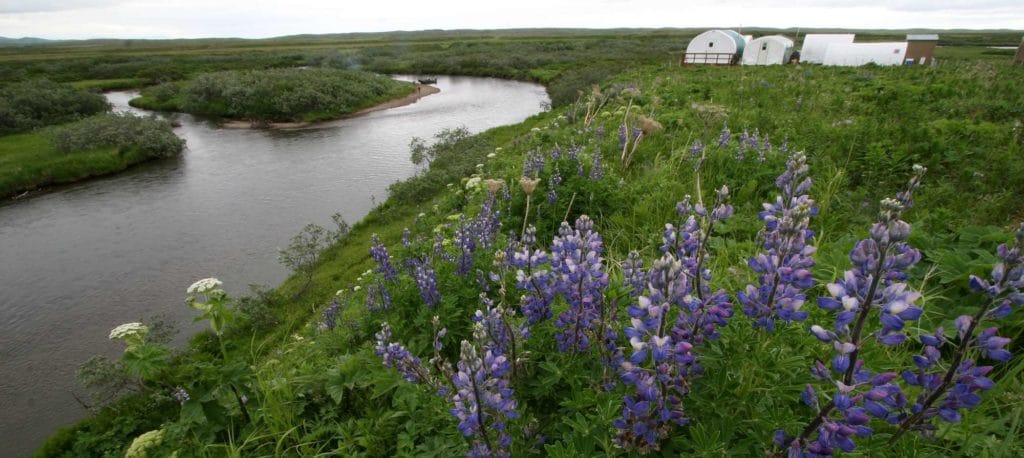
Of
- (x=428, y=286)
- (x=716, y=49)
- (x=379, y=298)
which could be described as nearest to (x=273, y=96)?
(x=716, y=49)

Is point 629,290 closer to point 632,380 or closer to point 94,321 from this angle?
point 632,380

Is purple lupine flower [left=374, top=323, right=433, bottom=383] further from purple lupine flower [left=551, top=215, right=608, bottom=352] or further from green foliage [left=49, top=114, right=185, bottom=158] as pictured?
green foliage [left=49, top=114, right=185, bottom=158]

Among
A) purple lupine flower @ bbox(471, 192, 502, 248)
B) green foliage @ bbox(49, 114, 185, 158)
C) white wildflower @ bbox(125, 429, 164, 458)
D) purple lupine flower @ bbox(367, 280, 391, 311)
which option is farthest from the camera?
green foliage @ bbox(49, 114, 185, 158)

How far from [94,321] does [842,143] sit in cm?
1710

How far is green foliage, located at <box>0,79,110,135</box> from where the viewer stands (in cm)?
2991

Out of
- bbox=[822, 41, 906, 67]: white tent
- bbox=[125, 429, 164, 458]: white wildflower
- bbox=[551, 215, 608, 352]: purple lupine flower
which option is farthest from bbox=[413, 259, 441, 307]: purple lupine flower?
bbox=[822, 41, 906, 67]: white tent

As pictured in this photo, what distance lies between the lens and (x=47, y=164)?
22469mm

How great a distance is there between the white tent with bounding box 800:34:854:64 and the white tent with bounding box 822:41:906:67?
1.65 metres

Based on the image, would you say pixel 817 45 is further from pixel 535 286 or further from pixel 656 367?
pixel 656 367

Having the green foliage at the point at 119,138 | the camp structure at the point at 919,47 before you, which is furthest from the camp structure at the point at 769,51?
the green foliage at the point at 119,138

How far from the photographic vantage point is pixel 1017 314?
10.9ft

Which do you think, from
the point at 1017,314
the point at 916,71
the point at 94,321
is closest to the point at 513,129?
the point at 916,71

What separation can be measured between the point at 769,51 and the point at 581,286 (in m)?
37.3

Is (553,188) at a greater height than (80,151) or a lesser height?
greater
